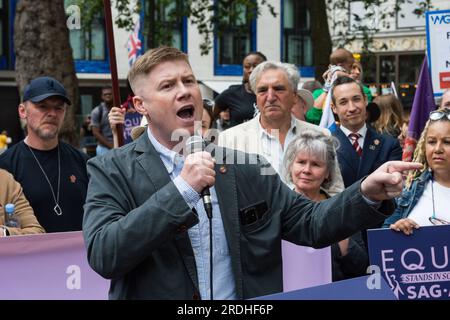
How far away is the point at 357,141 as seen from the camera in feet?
20.4

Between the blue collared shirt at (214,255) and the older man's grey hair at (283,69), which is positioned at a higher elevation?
the older man's grey hair at (283,69)

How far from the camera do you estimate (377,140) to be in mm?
6188

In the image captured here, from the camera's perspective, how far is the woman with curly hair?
482 centimetres

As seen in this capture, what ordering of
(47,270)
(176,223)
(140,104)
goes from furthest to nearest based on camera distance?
(47,270) → (140,104) → (176,223)

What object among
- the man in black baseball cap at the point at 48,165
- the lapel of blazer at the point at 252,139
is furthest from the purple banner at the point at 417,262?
the man in black baseball cap at the point at 48,165

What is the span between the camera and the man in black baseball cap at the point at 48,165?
224 inches

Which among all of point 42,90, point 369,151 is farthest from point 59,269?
point 369,151

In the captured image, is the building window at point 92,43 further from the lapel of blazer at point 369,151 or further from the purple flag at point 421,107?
the lapel of blazer at point 369,151

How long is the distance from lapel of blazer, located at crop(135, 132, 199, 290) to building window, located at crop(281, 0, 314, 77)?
31.6m

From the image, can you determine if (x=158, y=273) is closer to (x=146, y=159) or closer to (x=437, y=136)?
(x=146, y=159)

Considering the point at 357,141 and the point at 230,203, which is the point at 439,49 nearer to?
the point at 357,141

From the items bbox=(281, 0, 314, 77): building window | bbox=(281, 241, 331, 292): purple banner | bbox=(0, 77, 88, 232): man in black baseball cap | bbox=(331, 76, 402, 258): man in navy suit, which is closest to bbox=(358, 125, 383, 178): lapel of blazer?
Answer: bbox=(331, 76, 402, 258): man in navy suit

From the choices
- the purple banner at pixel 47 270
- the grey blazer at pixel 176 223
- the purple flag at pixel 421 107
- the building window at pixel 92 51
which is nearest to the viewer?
the grey blazer at pixel 176 223

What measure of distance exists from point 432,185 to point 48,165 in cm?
271
